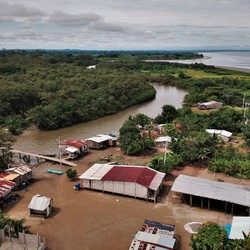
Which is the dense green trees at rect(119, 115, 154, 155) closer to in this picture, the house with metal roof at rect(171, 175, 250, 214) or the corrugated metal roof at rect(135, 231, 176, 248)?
the house with metal roof at rect(171, 175, 250, 214)

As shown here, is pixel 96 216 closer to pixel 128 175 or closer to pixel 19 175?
pixel 128 175

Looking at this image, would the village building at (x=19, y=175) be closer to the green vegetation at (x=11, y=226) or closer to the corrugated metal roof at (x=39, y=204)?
the corrugated metal roof at (x=39, y=204)

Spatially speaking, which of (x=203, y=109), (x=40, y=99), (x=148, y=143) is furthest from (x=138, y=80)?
(x=148, y=143)

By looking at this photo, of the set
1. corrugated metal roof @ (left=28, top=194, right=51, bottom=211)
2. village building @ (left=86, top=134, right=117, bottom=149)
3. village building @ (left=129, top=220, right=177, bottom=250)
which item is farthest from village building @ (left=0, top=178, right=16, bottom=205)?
village building @ (left=86, top=134, right=117, bottom=149)

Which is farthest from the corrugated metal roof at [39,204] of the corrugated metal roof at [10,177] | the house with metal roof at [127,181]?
the corrugated metal roof at [10,177]

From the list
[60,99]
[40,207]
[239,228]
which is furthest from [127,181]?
[60,99]

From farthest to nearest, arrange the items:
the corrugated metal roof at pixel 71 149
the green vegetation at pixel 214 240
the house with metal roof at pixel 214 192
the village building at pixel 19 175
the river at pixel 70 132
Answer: the river at pixel 70 132
the corrugated metal roof at pixel 71 149
the village building at pixel 19 175
the house with metal roof at pixel 214 192
the green vegetation at pixel 214 240

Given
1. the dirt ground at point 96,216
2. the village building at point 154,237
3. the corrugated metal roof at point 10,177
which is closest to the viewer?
the village building at point 154,237
